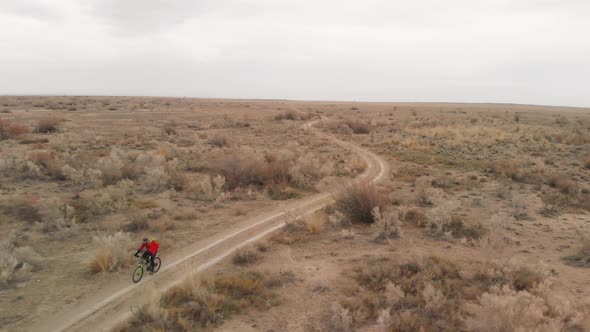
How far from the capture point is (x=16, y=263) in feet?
22.3

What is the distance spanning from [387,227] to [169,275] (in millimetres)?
5760

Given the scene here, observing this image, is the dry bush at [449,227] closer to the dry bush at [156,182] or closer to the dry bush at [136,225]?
the dry bush at [136,225]

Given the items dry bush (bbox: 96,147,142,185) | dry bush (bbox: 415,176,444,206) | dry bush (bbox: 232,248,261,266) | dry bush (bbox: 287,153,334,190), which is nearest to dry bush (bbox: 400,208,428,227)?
dry bush (bbox: 415,176,444,206)

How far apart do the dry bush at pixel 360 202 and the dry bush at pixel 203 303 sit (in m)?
4.34

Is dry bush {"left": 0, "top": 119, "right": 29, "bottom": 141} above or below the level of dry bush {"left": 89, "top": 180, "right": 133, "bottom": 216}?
above

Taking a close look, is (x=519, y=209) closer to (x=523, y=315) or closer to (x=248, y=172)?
(x=523, y=315)

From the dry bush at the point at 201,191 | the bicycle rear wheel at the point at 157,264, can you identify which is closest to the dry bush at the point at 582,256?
the bicycle rear wheel at the point at 157,264

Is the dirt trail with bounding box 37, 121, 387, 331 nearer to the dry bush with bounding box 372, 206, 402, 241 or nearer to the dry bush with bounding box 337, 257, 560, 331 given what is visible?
the dry bush with bounding box 372, 206, 402, 241

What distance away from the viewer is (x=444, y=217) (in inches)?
369

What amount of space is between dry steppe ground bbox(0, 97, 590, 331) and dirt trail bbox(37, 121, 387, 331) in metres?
0.37

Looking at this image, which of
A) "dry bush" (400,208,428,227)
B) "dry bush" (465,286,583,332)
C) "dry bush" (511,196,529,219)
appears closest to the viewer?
"dry bush" (465,286,583,332)

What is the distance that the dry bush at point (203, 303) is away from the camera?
5.34 metres

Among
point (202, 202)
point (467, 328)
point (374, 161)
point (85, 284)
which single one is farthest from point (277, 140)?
point (467, 328)

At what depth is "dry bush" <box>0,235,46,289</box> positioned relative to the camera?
6.57m
